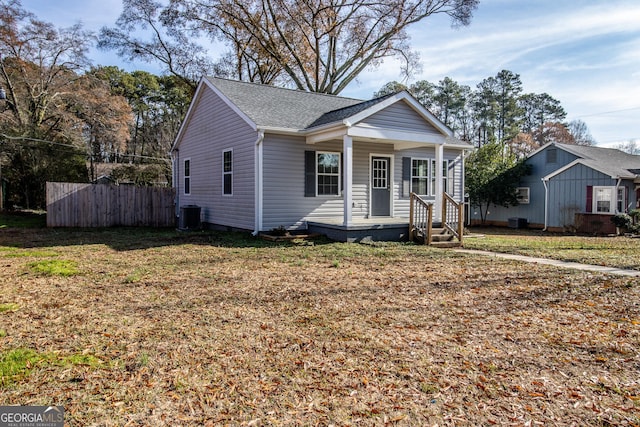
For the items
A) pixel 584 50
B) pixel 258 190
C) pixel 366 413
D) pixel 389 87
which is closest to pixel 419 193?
pixel 258 190

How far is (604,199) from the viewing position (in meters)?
16.2

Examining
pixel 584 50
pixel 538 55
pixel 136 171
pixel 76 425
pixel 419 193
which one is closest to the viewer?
pixel 76 425

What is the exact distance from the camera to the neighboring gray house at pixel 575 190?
16.1 m

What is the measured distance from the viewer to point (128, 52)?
23.3 meters

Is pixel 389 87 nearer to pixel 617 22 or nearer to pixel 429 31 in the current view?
pixel 429 31

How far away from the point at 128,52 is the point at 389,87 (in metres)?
20.2

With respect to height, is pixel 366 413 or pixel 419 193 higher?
pixel 419 193

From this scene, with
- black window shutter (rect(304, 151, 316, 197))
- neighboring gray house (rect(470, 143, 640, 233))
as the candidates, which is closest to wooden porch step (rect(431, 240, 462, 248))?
black window shutter (rect(304, 151, 316, 197))

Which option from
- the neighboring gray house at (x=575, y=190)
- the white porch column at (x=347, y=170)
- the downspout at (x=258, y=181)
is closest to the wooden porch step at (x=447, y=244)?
the white porch column at (x=347, y=170)

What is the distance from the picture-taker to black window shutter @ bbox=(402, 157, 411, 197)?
13156 mm

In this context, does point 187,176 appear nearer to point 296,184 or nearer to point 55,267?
point 296,184

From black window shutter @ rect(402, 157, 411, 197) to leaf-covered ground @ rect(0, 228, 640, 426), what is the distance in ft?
21.9

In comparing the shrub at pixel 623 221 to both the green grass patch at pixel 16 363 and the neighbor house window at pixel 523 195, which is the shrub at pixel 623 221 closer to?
the neighbor house window at pixel 523 195

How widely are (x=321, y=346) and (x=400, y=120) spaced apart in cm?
830
